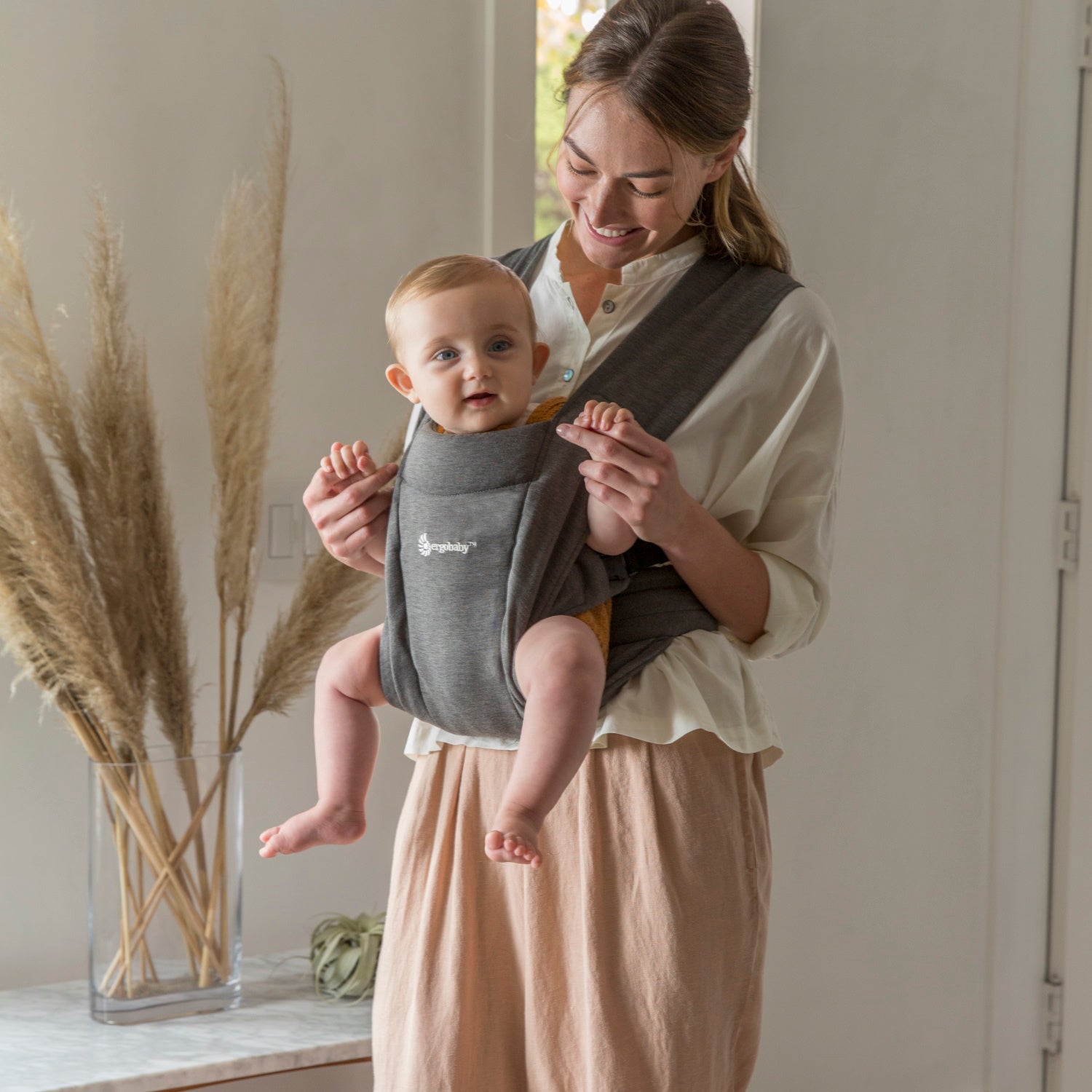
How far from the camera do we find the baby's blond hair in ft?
4.04

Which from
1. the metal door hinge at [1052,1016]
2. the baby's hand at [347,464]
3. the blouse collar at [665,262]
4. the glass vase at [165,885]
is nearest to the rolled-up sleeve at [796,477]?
the blouse collar at [665,262]

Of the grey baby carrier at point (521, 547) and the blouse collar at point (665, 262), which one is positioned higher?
the blouse collar at point (665, 262)

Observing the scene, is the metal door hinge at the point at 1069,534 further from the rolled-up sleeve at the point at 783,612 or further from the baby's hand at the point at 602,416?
the baby's hand at the point at 602,416

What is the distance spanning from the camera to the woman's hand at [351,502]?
1289 millimetres

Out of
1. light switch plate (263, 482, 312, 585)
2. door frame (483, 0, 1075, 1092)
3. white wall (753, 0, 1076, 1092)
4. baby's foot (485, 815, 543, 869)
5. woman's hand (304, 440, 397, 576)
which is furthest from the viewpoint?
door frame (483, 0, 1075, 1092)

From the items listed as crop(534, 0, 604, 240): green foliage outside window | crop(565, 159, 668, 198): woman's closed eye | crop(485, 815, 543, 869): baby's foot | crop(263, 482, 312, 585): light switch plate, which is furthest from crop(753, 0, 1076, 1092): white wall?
crop(485, 815, 543, 869): baby's foot

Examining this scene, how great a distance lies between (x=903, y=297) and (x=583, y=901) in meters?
1.76

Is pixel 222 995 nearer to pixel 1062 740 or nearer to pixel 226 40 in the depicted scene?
pixel 226 40

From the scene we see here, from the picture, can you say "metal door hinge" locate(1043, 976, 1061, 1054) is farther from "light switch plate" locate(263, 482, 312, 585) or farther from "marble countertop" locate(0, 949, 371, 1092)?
"light switch plate" locate(263, 482, 312, 585)

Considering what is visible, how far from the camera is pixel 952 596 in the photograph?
2699 mm

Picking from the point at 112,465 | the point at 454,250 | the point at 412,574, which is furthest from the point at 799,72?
the point at 412,574

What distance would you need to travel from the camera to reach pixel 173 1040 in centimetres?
198

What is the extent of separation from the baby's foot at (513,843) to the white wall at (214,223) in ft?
4.09

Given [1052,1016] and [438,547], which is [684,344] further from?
[1052,1016]
